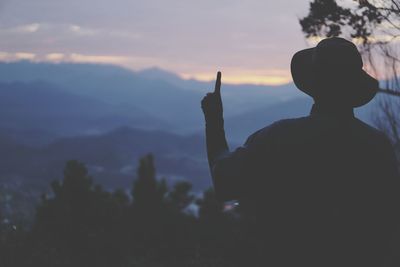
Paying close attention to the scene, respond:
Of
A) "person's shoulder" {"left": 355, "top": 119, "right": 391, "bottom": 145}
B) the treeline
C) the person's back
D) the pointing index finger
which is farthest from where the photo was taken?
the treeline

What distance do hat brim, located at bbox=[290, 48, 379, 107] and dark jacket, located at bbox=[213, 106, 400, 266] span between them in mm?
151

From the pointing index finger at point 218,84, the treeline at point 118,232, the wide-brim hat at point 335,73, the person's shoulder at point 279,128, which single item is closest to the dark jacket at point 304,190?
the person's shoulder at point 279,128

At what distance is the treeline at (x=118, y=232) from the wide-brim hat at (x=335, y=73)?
6.58 meters

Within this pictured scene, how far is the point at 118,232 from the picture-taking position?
21578 mm

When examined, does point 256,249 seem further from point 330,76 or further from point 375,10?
point 375,10

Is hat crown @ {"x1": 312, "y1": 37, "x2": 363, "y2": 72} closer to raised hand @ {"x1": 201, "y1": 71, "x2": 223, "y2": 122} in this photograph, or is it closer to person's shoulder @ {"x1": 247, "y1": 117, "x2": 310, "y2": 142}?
person's shoulder @ {"x1": 247, "y1": 117, "x2": 310, "y2": 142}

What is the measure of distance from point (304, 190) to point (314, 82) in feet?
1.42

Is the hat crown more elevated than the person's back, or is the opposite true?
the hat crown

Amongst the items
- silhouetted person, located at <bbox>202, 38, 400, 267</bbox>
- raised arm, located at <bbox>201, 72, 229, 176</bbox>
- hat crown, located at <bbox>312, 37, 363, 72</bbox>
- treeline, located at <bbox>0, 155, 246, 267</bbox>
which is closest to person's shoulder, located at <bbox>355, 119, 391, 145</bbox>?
silhouetted person, located at <bbox>202, 38, 400, 267</bbox>

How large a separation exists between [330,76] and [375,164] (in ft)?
1.26

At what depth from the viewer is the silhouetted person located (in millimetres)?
1894

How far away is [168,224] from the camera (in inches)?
1011

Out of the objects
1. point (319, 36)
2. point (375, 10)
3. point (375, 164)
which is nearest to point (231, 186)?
point (375, 164)

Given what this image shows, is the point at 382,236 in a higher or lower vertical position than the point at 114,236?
higher
